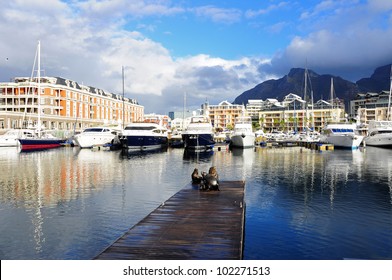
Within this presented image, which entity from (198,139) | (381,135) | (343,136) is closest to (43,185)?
(198,139)

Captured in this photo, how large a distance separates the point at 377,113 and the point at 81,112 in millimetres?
147794

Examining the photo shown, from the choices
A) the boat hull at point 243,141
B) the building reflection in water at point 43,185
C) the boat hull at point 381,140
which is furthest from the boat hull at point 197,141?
the boat hull at point 381,140

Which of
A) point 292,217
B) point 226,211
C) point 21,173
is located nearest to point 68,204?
point 226,211

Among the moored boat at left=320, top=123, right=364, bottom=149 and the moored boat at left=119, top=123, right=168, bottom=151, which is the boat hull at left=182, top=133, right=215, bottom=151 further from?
the moored boat at left=320, top=123, right=364, bottom=149

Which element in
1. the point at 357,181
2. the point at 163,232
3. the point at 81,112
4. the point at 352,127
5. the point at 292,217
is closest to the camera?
the point at 163,232

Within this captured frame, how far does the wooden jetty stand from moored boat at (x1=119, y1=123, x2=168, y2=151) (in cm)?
6126

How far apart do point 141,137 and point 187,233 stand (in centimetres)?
6910

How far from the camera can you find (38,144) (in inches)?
3701

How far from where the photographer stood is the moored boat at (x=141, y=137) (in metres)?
82.5

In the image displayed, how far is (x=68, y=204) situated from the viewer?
84.8ft

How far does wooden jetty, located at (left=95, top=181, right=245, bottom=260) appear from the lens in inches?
512

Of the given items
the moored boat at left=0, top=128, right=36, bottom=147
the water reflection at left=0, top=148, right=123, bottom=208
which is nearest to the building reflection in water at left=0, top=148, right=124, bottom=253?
the water reflection at left=0, top=148, right=123, bottom=208

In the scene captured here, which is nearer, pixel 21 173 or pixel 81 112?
pixel 21 173
